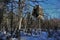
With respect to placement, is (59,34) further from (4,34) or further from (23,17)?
(4,34)

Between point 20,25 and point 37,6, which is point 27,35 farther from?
point 37,6

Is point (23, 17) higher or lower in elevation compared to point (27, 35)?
higher

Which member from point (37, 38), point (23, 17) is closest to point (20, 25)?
point (23, 17)

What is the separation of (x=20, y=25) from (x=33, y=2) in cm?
42

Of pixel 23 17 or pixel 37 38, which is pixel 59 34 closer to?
pixel 37 38

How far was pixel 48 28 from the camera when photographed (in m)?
2.65

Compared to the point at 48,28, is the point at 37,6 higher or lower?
higher

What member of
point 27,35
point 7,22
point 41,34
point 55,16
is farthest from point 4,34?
point 55,16

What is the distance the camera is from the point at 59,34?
2.61 m

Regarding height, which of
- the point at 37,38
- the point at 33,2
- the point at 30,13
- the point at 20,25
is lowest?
the point at 37,38

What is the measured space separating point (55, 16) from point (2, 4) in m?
0.85

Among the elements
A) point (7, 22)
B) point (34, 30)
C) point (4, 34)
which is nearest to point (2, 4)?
point (7, 22)

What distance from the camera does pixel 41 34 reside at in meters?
2.64

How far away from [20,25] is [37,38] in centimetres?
33
